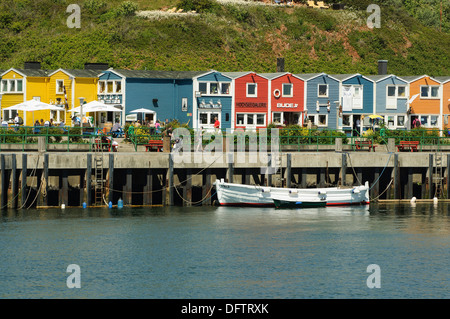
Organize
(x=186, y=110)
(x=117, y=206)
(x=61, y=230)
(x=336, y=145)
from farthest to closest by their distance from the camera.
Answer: (x=186, y=110), (x=336, y=145), (x=117, y=206), (x=61, y=230)

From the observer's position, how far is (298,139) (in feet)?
191

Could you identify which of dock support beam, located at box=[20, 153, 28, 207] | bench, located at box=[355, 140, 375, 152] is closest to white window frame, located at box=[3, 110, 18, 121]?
dock support beam, located at box=[20, 153, 28, 207]

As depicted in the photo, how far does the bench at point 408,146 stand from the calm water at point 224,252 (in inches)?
317

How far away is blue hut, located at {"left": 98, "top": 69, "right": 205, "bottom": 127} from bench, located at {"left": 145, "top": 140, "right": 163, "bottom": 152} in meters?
21.7

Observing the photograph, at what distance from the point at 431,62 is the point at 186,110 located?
6091 cm

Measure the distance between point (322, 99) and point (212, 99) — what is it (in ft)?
37.5

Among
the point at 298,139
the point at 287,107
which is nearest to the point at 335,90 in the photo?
the point at 287,107

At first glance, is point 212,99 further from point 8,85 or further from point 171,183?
point 171,183

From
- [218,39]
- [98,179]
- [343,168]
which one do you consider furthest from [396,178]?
[218,39]

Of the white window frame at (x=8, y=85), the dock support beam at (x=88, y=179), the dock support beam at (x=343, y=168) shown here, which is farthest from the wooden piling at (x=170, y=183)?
the white window frame at (x=8, y=85)

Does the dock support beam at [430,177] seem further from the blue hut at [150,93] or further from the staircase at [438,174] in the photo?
→ the blue hut at [150,93]

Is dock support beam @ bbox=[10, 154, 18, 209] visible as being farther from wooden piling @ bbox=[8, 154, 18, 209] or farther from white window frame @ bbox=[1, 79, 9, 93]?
white window frame @ bbox=[1, 79, 9, 93]

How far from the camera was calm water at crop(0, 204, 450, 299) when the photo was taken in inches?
1345

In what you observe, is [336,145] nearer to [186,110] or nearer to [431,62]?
[186,110]
